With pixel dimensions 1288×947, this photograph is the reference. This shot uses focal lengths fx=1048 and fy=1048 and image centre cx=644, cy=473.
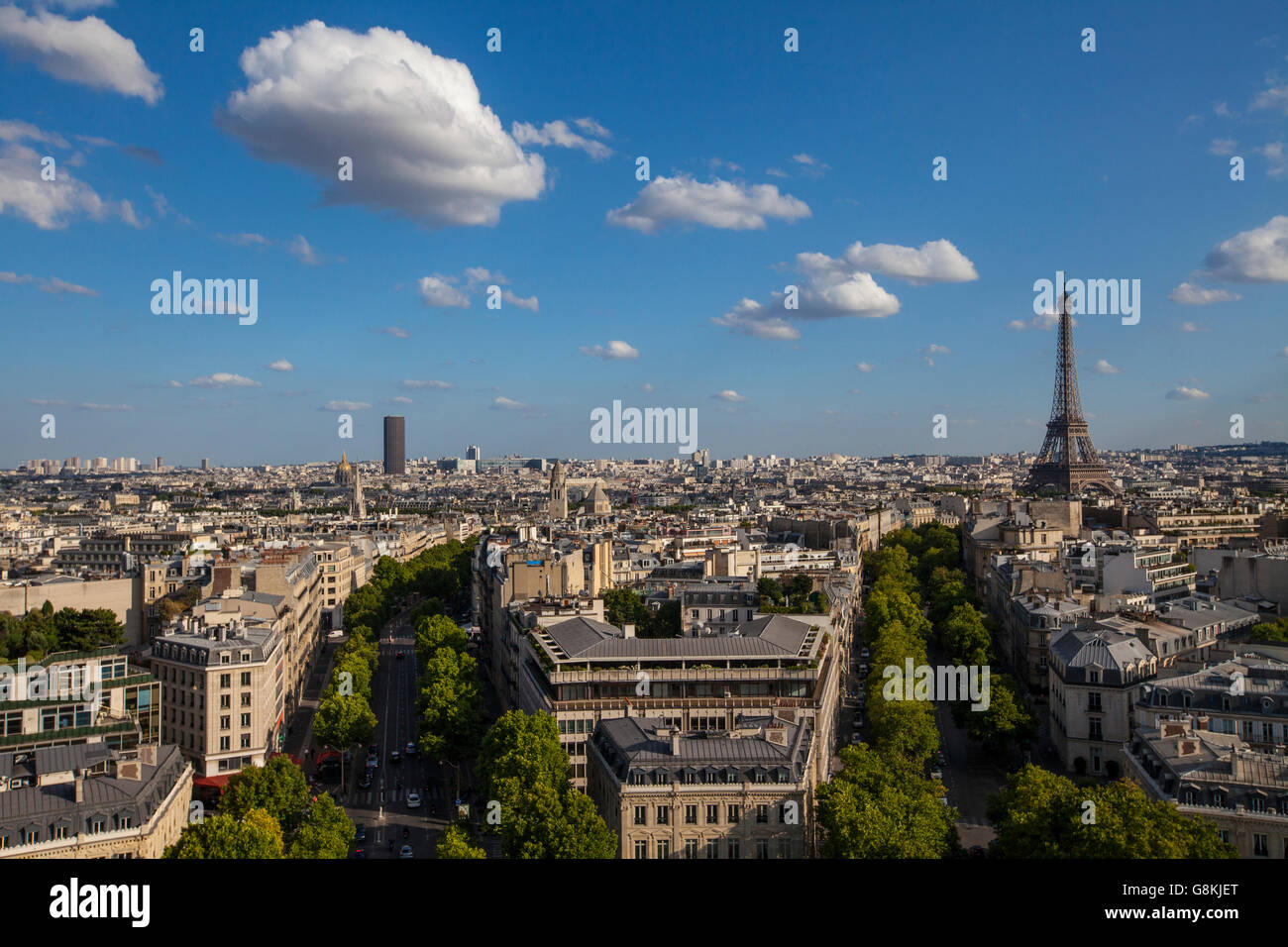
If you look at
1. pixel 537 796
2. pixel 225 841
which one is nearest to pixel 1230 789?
pixel 537 796

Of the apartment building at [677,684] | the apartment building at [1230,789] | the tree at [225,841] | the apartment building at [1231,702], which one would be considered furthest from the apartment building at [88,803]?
the apartment building at [1231,702]

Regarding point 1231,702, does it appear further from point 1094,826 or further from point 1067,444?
point 1067,444

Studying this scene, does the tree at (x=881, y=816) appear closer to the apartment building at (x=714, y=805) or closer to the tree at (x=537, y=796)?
the apartment building at (x=714, y=805)

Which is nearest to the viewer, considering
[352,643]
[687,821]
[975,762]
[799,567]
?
[687,821]

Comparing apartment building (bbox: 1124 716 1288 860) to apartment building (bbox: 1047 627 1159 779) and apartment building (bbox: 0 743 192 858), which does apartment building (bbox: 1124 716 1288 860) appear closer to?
apartment building (bbox: 1047 627 1159 779)

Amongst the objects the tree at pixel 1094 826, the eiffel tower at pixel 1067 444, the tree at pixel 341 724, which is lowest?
the tree at pixel 341 724
